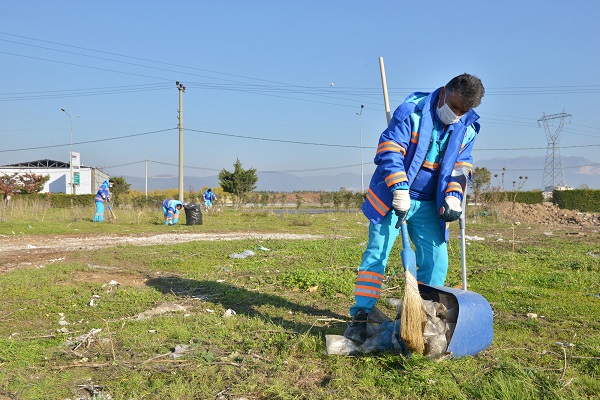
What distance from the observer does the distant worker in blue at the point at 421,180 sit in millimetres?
3633

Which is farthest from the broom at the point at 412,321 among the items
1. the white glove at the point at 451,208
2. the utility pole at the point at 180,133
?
the utility pole at the point at 180,133

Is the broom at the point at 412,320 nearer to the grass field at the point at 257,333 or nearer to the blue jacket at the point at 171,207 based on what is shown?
the grass field at the point at 257,333

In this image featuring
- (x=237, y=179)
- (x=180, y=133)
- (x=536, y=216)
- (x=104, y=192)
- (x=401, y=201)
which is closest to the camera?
(x=401, y=201)

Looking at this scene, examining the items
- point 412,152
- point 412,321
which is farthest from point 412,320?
point 412,152

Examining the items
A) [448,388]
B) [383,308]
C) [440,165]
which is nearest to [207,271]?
[383,308]

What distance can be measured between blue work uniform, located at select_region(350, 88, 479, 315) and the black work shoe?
59 millimetres

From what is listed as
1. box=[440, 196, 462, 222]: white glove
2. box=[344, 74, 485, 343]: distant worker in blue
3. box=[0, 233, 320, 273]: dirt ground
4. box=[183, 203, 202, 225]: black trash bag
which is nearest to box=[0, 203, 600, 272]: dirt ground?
box=[0, 233, 320, 273]: dirt ground

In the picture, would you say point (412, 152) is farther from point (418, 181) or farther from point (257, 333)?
point (257, 333)

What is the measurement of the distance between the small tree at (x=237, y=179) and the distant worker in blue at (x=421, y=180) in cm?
3149

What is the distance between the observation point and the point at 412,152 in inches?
149

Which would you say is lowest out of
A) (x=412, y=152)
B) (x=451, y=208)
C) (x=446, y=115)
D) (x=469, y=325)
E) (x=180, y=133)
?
(x=469, y=325)

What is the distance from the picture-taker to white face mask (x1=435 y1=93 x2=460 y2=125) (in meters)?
3.67

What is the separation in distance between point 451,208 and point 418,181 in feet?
1.13

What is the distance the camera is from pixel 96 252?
9.85m
